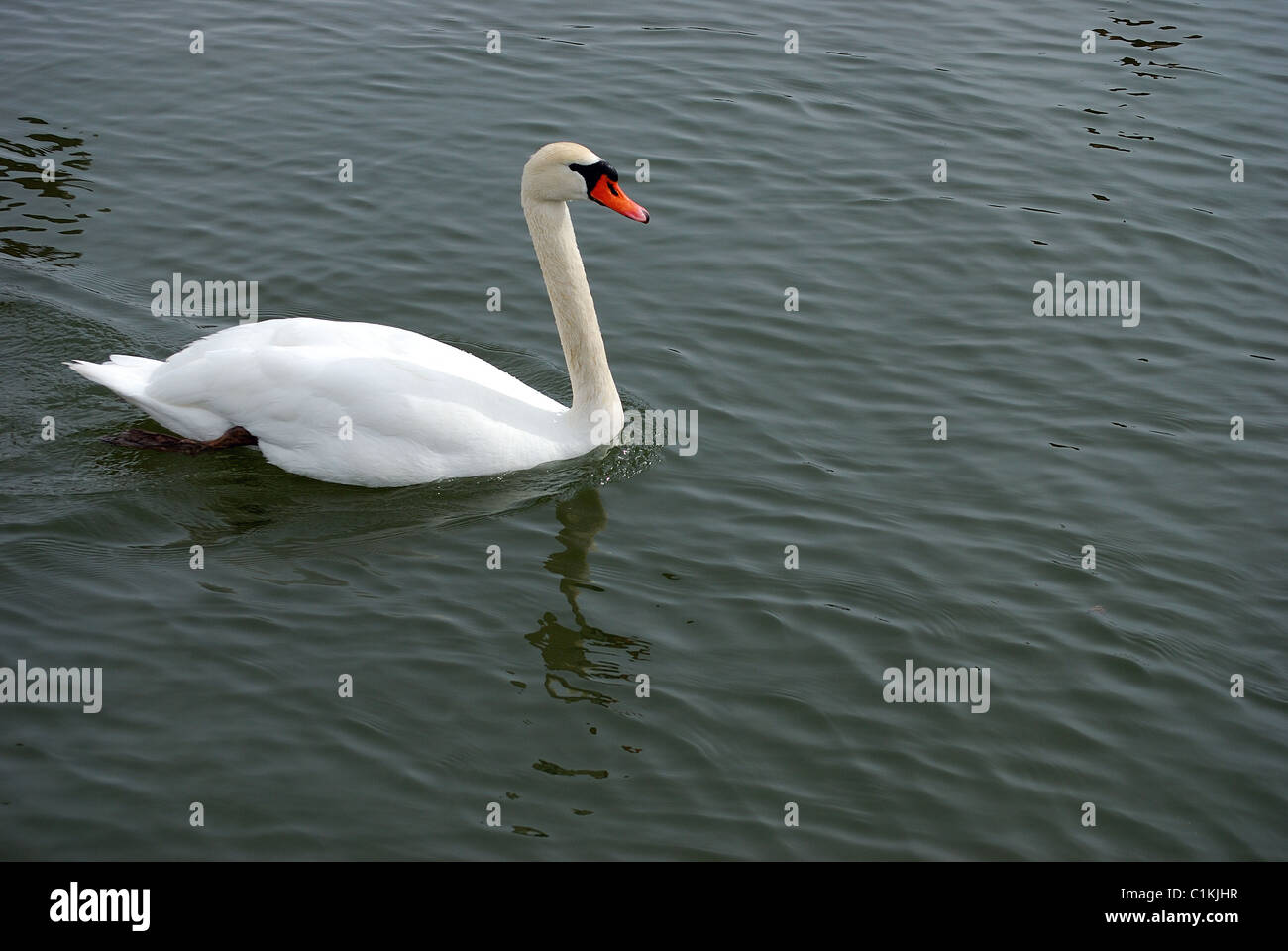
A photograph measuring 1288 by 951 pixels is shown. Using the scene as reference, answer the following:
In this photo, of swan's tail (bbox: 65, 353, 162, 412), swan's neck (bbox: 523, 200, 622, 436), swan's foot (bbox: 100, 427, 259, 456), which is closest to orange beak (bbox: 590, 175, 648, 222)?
swan's neck (bbox: 523, 200, 622, 436)

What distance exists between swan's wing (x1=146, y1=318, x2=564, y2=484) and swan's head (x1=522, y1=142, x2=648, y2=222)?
4.11 ft

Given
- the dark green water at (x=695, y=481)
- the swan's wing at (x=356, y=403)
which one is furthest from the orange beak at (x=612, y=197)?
the dark green water at (x=695, y=481)

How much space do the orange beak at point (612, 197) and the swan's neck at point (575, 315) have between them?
1.09 ft

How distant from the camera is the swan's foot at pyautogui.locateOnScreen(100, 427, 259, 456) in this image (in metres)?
8.88

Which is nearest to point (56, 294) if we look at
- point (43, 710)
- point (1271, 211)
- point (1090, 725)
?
point (43, 710)

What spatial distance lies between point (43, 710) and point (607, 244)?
657cm

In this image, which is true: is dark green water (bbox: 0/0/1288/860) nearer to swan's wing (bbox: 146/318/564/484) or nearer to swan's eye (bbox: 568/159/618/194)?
swan's wing (bbox: 146/318/564/484)

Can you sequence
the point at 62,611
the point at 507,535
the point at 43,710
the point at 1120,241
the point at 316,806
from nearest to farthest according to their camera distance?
1. the point at 316,806
2. the point at 43,710
3. the point at 62,611
4. the point at 507,535
5. the point at 1120,241

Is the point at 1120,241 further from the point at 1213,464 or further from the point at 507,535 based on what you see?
the point at 507,535

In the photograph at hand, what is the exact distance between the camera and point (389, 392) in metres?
8.58

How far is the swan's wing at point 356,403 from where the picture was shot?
859 cm

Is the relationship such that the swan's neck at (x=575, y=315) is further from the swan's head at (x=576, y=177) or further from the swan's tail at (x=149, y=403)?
the swan's tail at (x=149, y=403)

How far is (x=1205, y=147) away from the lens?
537 inches
